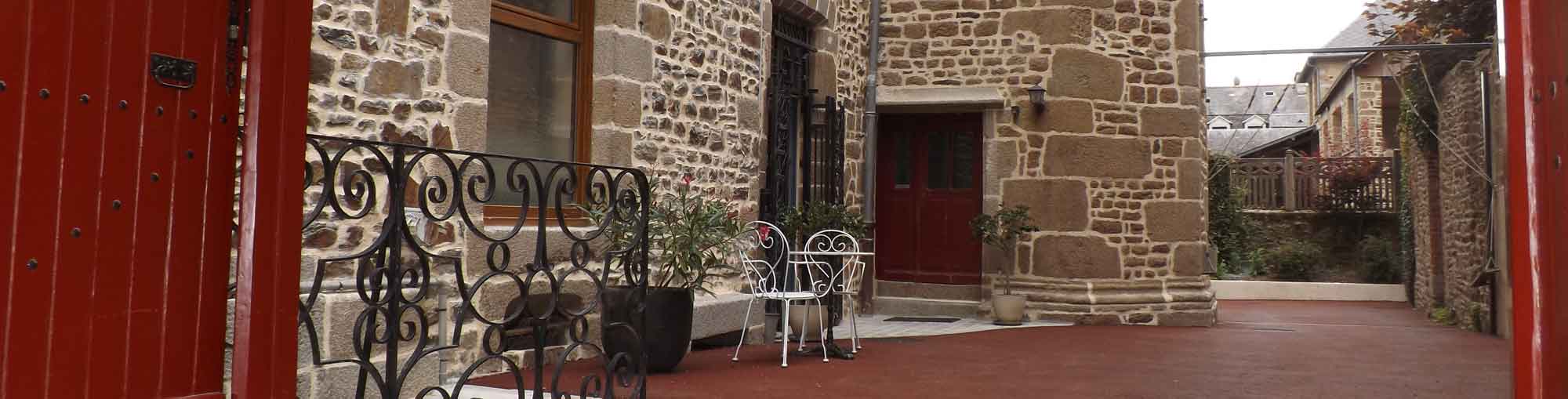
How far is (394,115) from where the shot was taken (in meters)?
4.13

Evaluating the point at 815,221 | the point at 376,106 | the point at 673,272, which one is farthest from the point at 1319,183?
the point at 376,106

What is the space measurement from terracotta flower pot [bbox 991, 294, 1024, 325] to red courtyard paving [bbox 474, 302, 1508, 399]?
1.13 feet

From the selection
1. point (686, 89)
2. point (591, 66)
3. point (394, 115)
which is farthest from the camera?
point (686, 89)

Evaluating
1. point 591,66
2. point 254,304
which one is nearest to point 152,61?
point 254,304

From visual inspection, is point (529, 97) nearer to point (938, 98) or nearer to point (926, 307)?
point (938, 98)

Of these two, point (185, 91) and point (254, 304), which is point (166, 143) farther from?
point (254, 304)

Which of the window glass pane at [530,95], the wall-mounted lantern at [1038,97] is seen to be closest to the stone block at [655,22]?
the window glass pane at [530,95]

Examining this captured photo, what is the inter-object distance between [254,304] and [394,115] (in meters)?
1.98

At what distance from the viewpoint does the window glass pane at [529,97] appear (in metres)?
4.93

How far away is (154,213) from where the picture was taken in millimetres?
2104

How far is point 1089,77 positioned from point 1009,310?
195 centimetres

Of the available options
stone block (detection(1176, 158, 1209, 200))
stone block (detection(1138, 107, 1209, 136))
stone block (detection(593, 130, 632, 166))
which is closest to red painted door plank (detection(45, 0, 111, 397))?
stone block (detection(593, 130, 632, 166))

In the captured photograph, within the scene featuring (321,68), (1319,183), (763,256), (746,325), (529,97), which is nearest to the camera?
(321,68)

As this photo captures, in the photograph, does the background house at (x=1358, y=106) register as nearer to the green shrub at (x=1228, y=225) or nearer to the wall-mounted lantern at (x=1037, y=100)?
the green shrub at (x=1228, y=225)
